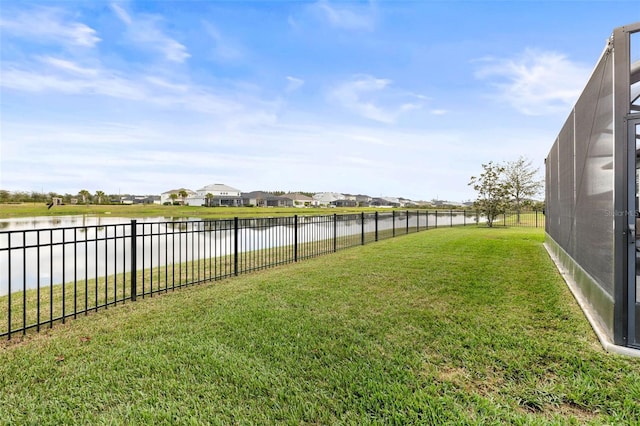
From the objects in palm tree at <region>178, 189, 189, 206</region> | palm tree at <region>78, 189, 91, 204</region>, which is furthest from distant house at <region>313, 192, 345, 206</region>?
palm tree at <region>78, 189, 91, 204</region>

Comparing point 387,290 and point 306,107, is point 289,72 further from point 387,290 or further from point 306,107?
point 387,290

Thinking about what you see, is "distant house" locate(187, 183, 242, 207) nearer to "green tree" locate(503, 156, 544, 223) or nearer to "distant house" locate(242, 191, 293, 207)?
"distant house" locate(242, 191, 293, 207)

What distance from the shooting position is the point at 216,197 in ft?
203

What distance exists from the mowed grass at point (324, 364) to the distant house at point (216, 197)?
54315mm

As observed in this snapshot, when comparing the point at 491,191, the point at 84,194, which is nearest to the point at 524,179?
the point at 491,191

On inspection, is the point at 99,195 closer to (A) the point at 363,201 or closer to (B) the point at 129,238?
(B) the point at 129,238

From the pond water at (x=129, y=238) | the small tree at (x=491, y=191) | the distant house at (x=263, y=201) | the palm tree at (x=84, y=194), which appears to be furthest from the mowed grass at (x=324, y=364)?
the distant house at (x=263, y=201)

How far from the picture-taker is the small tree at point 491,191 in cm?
2038

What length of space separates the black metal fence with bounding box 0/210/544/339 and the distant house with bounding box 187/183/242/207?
4711 cm

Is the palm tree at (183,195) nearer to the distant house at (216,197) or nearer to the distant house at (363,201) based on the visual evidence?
the distant house at (216,197)

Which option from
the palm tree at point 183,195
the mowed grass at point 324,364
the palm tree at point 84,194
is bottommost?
the mowed grass at point 324,364

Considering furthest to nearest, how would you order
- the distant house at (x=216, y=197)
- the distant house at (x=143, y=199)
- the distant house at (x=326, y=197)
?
the distant house at (x=326, y=197) < the distant house at (x=216, y=197) < the distant house at (x=143, y=199)

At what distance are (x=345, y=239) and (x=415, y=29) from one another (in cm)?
706

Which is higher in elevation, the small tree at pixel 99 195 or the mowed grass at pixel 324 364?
the small tree at pixel 99 195
